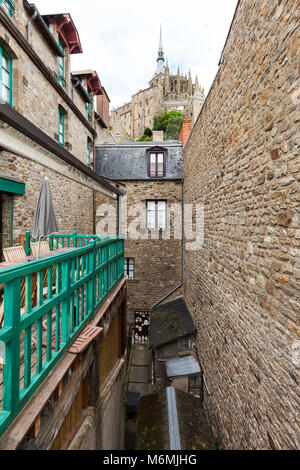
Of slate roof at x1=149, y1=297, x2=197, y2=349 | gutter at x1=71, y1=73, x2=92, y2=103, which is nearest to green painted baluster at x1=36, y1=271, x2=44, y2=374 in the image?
slate roof at x1=149, y1=297, x2=197, y2=349

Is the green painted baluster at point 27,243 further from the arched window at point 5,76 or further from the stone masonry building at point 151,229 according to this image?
the stone masonry building at point 151,229

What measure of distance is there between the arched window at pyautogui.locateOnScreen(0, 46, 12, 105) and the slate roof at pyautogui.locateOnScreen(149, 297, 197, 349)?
26.0 ft

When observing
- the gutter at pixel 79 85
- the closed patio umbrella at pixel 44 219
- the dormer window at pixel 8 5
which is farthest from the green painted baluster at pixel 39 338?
the gutter at pixel 79 85

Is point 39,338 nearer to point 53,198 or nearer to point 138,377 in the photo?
point 53,198

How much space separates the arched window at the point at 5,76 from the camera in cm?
568

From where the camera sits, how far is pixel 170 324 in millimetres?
8273

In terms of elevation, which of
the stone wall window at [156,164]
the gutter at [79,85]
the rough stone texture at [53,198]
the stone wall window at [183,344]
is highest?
the gutter at [79,85]

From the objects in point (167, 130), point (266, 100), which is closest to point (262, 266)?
point (266, 100)

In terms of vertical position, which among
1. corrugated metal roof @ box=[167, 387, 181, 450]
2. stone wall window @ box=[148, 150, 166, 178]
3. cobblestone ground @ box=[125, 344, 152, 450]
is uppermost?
stone wall window @ box=[148, 150, 166, 178]

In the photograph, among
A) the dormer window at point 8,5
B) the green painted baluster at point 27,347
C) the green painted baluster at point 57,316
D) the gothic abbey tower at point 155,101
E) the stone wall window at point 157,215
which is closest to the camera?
the green painted baluster at point 27,347

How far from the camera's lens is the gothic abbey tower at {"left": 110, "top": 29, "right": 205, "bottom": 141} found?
46.6 m

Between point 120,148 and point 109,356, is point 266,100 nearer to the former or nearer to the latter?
point 109,356

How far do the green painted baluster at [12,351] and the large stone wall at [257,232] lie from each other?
2438 mm

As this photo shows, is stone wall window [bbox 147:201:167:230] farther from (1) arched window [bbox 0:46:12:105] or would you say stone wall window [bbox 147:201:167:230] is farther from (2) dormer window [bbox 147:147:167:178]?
(1) arched window [bbox 0:46:12:105]
